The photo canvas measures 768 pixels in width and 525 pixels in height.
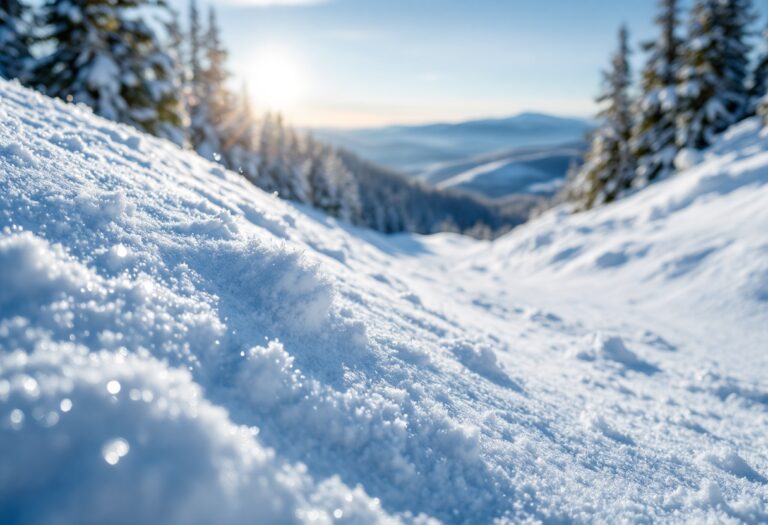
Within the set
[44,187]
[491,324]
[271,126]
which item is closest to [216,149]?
[271,126]

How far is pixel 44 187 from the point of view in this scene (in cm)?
239

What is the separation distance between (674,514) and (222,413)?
2.32m

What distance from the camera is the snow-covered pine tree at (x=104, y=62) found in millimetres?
12133

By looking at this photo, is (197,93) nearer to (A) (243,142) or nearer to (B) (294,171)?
(A) (243,142)

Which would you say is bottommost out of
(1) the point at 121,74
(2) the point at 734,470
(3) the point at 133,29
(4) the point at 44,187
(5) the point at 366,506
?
(2) the point at 734,470

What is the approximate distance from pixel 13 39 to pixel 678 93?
86.4 feet

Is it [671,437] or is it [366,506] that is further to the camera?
[671,437]

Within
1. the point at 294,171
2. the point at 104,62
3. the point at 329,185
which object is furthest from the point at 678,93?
the point at 329,185

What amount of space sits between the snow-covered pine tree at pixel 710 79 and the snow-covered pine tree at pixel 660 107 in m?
0.64

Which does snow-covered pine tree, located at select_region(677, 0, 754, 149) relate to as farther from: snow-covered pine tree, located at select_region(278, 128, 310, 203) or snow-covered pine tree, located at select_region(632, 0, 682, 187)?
snow-covered pine tree, located at select_region(278, 128, 310, 203)

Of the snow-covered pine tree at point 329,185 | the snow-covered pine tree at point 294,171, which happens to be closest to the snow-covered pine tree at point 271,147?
the snow-covered pine tree at point 294,171

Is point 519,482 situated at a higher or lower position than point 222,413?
lower

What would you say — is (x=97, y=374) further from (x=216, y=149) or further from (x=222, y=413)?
(x=216, y=149)

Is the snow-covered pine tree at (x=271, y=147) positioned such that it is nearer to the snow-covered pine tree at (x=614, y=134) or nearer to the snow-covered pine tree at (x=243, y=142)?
the snow-covered pine tree at (x=243, y=142)
